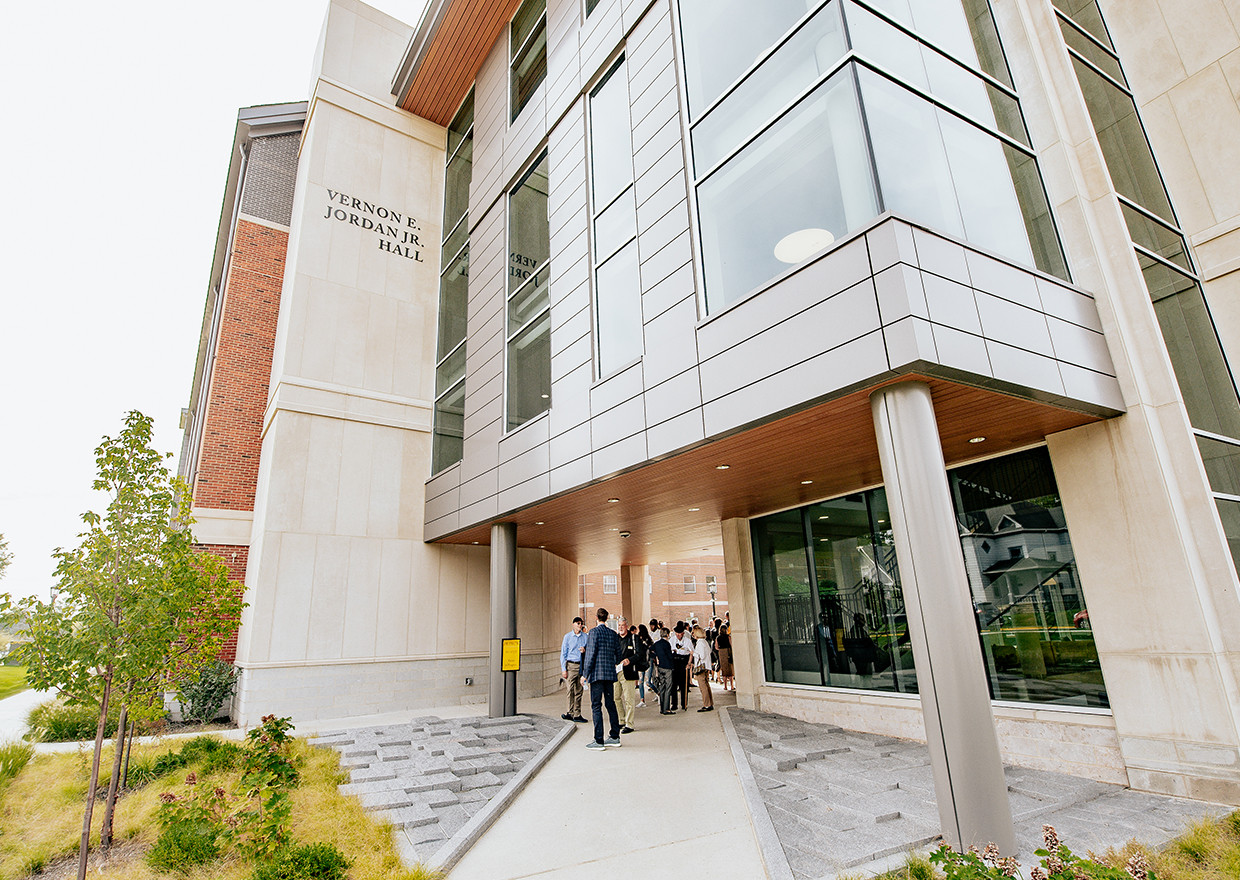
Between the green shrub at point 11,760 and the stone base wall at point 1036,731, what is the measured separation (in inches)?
451

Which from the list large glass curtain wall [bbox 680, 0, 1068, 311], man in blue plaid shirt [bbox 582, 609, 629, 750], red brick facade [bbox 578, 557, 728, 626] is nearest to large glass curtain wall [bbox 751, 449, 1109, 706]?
large glass curtain wall [bbox 680, 0, 1068, 311]

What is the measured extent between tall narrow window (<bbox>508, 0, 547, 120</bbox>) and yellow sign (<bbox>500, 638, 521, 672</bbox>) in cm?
1191

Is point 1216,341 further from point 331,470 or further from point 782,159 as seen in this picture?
point 331,470

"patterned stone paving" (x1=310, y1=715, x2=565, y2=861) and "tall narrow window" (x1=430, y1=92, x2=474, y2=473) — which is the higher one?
"tall narrow window" (x1=430, y1=92, x2=474, y2=473)

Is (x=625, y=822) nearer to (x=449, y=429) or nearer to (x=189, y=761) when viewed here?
(x=189, y=761)

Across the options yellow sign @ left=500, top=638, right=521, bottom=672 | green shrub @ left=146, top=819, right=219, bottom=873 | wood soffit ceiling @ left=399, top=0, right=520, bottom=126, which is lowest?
green shrub @ left=146, top=819, right=219, bottom=873

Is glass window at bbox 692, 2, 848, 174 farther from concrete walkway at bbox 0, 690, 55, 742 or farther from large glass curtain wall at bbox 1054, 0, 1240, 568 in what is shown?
concrete walkway at bbox 0, 690, 55, 742

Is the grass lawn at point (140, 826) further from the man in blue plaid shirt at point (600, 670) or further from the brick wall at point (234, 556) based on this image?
the brick wall at point (234, 556)

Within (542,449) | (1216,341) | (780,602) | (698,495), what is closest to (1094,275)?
(1216,341)

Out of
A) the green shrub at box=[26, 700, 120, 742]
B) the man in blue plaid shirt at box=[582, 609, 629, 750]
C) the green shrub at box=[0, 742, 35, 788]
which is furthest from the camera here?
the green shrub at box=[26, 700, 120, 742]

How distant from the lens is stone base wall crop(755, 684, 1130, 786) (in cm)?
695

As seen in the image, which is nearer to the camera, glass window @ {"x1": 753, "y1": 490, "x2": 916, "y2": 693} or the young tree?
the young tree

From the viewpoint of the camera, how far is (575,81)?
12633mm

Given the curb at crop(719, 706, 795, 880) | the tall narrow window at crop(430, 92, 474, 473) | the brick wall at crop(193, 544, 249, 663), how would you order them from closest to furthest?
the curb at crop(719, 706, 795, 880)
the brick wall at crop(193, 544, 249, 663)
the tall narrow window at crop(430, 92, 474, 473)
